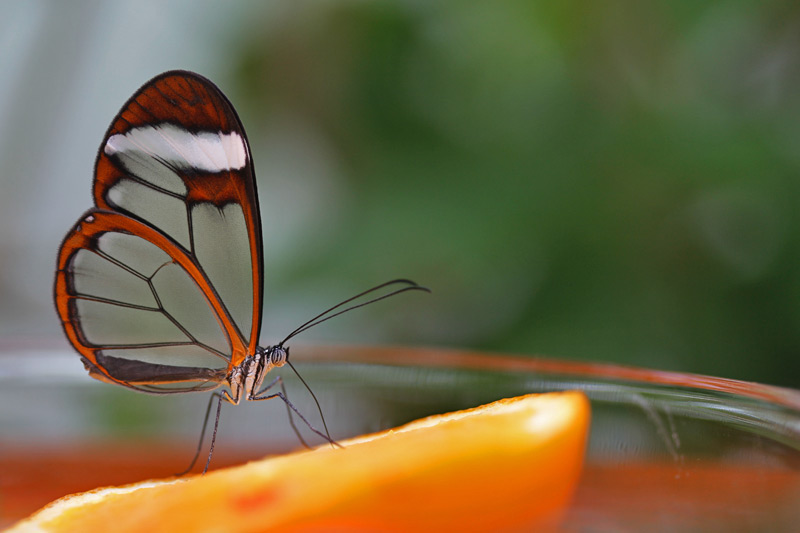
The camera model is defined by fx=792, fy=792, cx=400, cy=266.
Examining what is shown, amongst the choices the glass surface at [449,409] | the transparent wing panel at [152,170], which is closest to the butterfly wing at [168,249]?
the transparent wing panel at [152,170]

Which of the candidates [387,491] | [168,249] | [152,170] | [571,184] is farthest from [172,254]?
[571,184]

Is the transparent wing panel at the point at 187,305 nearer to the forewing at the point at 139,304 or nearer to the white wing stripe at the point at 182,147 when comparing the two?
the forewing at the point at 139,304

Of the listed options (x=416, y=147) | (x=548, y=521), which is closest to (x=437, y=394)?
(x=548, y=521)

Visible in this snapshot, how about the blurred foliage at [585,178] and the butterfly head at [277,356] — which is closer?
the butterfly head at [277,356]

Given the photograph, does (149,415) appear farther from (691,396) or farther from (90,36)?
(90,36)

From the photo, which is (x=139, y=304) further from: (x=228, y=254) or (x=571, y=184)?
(x=571, y=184)

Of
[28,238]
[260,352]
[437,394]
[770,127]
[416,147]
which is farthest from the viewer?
[28,238]
